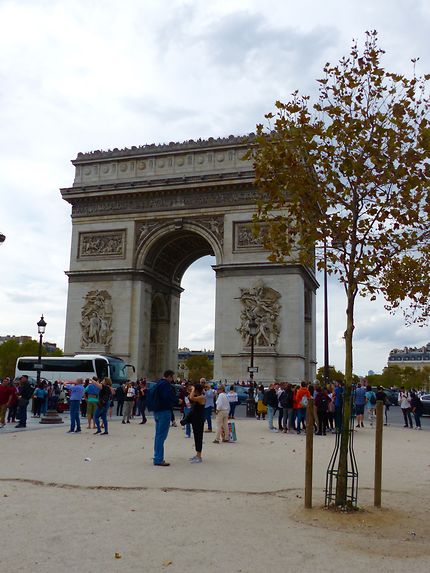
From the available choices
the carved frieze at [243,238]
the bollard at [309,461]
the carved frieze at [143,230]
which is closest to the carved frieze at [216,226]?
the carved frieze at [243,238]

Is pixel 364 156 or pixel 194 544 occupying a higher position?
pixel 364 156

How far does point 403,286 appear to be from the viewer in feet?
28.9

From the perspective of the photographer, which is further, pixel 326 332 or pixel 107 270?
pixel 107 270

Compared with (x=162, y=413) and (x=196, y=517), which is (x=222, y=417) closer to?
(x=162, y=413)

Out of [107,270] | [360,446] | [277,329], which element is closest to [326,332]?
[277,329]

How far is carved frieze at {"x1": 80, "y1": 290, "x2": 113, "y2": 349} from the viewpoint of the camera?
3931cm

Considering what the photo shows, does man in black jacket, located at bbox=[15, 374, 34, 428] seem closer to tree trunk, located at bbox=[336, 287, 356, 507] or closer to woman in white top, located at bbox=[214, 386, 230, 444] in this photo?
woman in white top, located at bbox=[214, 386, 230, 444]

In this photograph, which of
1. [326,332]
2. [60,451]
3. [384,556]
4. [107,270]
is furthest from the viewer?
[107,270]

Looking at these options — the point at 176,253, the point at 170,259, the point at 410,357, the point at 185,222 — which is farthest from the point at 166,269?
the point at 410,357

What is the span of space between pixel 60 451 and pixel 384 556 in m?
8.81

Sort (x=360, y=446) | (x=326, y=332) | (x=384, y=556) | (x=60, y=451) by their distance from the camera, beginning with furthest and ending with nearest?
(x=326, y=332)
(x=360, y=446)
(x=60, y=451)
(x=384, y=556)

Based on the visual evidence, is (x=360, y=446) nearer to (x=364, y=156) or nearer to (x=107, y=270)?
(x=364, y=156)

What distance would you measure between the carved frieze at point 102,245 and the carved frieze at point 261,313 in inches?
360

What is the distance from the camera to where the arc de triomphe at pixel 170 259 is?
3628cm
